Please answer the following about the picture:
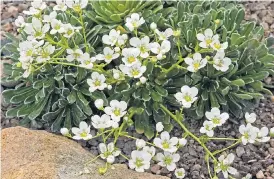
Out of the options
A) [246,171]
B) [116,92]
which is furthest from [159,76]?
[246,171]

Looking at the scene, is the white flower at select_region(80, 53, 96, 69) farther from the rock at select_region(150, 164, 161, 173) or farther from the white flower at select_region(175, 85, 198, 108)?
the rock at select_region(150, 164, 161, 173)

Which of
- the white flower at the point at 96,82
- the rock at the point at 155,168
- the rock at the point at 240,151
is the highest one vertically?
the white flower at the point at 96,82

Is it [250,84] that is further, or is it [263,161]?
[250,84]

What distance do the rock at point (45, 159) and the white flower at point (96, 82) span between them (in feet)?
1.07

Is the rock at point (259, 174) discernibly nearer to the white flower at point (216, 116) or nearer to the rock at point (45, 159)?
the white flower at point (216, 116)

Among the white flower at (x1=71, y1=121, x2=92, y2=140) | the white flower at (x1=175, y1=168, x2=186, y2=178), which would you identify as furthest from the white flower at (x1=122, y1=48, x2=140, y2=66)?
the white flower at (x1=175, y1=168, x2=186, y2=178)

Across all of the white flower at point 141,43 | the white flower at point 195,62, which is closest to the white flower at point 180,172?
the white flower at point 195,62

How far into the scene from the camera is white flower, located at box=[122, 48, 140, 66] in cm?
302

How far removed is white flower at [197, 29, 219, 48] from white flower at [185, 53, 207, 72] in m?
0.07

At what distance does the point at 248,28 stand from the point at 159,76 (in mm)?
647

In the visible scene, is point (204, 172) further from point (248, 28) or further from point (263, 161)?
point (248, 28)

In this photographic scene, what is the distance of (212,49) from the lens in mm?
3131

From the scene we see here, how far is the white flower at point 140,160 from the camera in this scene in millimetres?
2873

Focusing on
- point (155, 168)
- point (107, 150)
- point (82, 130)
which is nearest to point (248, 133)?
point (155, 168)
